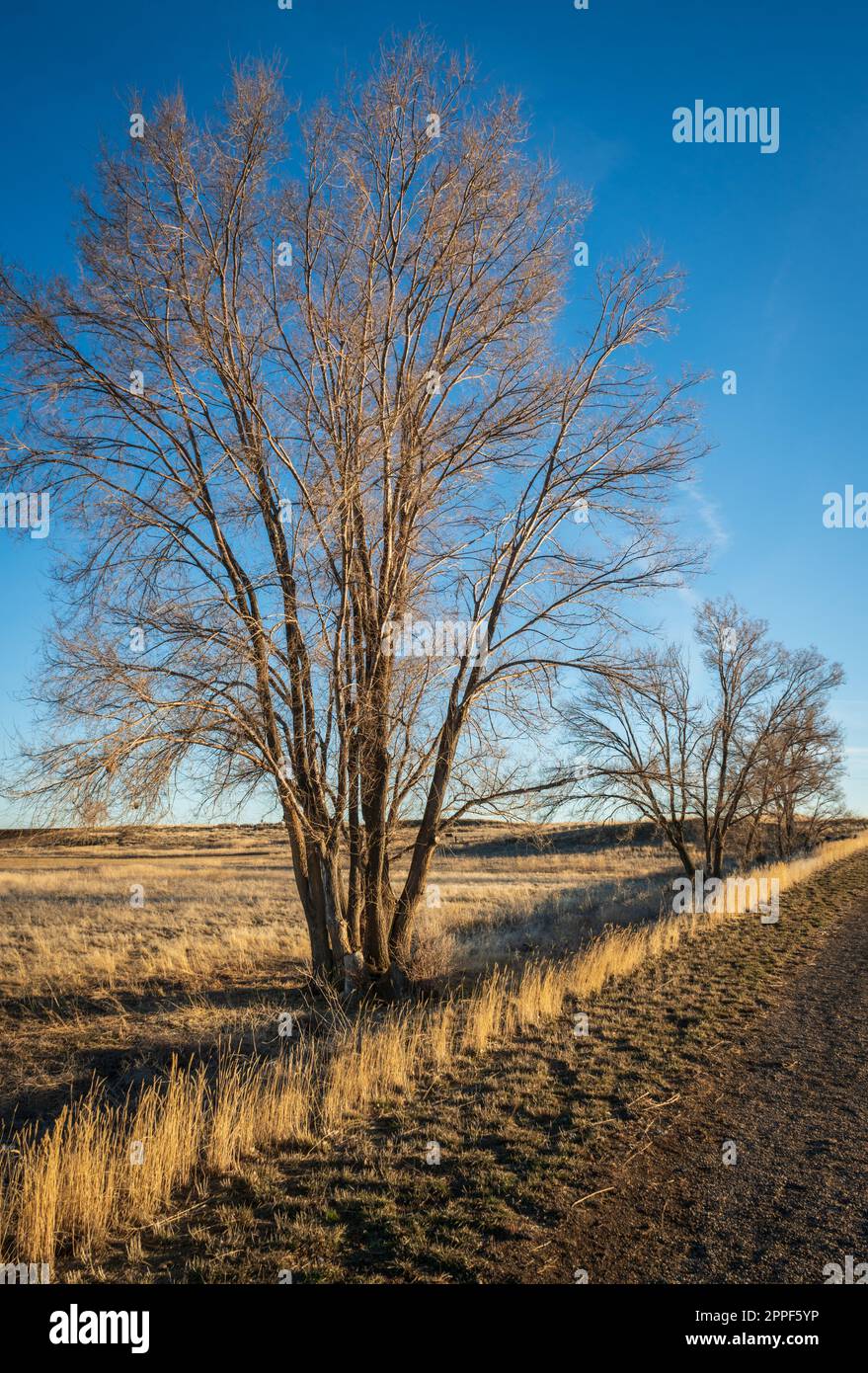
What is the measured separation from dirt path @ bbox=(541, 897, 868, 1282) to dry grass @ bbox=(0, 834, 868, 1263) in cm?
240

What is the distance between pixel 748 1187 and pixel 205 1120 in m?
4.04

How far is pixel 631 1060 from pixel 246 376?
1016 cm

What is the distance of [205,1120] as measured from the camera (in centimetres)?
606

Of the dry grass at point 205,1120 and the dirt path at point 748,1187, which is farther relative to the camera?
the dry grass at point 205,1120

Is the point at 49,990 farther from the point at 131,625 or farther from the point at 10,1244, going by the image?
the point at 10,1244

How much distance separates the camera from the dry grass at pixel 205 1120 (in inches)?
175

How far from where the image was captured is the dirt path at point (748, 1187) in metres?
4.11

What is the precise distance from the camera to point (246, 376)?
11.1 meters

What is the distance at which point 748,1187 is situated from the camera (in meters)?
5.00

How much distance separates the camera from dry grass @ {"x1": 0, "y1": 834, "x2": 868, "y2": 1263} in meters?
4.46

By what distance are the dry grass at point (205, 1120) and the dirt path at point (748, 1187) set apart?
2.40 meters

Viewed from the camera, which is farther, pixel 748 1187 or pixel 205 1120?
pixel 205 1120
